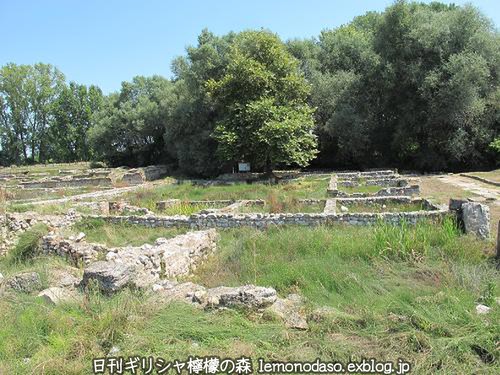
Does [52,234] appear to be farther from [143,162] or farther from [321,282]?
[143,162]

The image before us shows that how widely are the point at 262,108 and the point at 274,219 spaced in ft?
54.1

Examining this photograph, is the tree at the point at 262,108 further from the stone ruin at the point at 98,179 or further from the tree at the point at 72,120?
the tree at the point at 72,120

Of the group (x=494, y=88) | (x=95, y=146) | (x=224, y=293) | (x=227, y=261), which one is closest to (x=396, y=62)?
(x=494, y=88)

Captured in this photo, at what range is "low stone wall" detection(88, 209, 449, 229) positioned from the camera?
10.3 meters

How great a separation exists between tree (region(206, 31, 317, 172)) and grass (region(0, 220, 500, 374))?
19.9 metres

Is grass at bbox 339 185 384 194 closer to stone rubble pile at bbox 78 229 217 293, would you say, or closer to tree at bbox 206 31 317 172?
tree at bbox 206 31 317 172

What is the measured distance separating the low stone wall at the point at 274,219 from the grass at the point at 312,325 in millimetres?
3264

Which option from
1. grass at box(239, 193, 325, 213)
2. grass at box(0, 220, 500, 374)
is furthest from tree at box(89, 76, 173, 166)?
grass at box(0, 220, 500, 374)

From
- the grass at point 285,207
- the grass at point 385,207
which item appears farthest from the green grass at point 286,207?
the grass at point 385,207

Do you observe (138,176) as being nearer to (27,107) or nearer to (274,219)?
(274,219)

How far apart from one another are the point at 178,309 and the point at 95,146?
47306 mm

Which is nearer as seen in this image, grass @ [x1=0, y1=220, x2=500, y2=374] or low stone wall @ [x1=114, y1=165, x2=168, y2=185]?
grass @ [x1=0, y1=220, x2=500, y2=374]

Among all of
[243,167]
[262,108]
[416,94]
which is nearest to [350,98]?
[416,94]

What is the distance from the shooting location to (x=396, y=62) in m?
30.3
